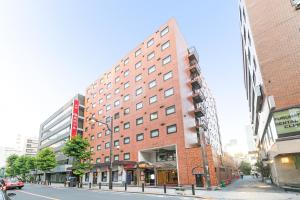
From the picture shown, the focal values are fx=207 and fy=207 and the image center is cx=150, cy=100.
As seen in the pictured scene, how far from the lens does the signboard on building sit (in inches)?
576

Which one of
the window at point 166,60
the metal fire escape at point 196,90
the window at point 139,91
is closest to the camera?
the metal fire escape at point 196,90

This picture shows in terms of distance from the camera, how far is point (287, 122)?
1506cm

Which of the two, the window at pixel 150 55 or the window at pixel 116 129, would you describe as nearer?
the window at pixel 150 55

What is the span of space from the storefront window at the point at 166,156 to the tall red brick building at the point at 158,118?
6.3 inches

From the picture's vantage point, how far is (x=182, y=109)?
30000mm

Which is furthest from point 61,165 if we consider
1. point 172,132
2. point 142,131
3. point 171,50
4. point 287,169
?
point 287,169

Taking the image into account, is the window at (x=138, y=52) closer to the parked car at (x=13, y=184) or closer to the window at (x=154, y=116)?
the window at (x=154, y=116)

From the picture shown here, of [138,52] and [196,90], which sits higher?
[138,52]

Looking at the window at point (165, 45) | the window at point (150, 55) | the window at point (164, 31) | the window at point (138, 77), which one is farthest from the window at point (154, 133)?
the window at point (164, 31)

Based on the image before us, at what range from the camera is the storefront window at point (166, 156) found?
32.0 m

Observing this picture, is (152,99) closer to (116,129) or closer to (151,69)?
(151,69)


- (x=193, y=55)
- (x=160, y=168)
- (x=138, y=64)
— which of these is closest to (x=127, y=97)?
(x=138, y=64)

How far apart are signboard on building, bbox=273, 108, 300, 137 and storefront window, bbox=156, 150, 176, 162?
1843 centimetres

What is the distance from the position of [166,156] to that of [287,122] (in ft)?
68.0
